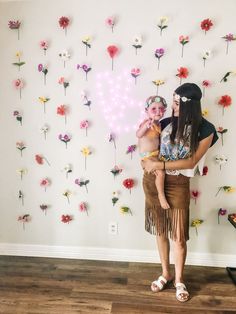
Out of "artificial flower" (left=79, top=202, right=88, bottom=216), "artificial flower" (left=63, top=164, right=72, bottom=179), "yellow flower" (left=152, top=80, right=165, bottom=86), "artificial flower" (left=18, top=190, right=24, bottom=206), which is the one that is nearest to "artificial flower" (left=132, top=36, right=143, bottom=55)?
"yellow flower" (left=152, top=80, right=165, bottom=86)

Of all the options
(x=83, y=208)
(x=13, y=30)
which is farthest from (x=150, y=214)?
(x=13, y=30)

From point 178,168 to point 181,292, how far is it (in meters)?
0.85

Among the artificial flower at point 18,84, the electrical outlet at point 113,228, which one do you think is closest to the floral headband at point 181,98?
the electrical outlet at point 113,228

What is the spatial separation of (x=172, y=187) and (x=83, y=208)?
86cm

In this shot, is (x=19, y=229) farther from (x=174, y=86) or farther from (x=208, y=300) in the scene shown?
(x=174, y=86)

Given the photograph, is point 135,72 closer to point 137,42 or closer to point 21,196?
point 137,42

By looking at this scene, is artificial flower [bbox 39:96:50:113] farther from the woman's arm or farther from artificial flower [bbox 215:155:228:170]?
artificial flower [bbox 215:155:228:170]

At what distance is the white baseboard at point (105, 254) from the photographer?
2.33 m

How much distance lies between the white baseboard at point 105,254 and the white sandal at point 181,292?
16.0 inches

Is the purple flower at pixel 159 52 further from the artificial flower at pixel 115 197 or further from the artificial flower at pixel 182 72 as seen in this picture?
the artificial flower at pixel 115 197

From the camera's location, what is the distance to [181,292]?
192cm

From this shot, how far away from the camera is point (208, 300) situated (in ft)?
6.28

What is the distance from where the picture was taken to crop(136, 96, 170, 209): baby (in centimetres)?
183

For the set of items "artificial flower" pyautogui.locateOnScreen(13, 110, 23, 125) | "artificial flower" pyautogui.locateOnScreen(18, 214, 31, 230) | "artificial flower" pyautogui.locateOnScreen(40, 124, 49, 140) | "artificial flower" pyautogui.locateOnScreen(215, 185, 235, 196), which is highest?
"artificial flower" pyautogui.locateOnScreen(13, 110, 23, 125)
